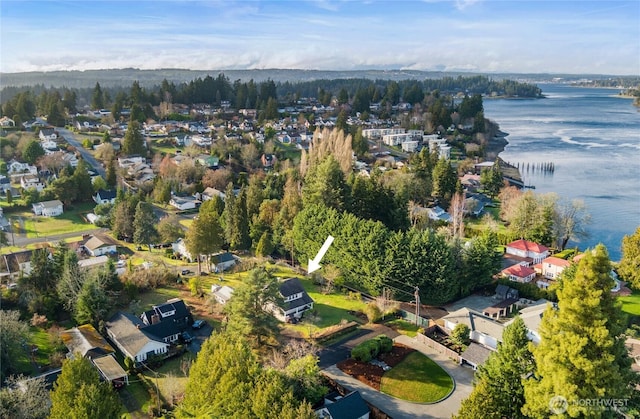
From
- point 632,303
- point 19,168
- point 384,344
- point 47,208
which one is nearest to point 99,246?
point 47,208

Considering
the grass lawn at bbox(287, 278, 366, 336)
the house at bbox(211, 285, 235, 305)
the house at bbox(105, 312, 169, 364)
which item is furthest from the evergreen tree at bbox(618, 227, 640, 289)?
the house at bbox(105, 312, 169, 364)

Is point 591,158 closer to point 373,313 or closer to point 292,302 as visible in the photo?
point 373,313

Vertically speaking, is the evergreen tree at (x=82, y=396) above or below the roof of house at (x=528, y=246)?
above

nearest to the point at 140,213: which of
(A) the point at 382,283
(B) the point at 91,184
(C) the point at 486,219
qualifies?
(B) the point at 91,184

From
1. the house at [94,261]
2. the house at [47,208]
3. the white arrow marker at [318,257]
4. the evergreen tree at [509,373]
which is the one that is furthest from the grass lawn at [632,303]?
the house at [47,208]

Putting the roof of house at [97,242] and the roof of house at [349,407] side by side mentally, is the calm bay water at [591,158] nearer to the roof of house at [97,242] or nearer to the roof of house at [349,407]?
the roof of house at [349,407]
